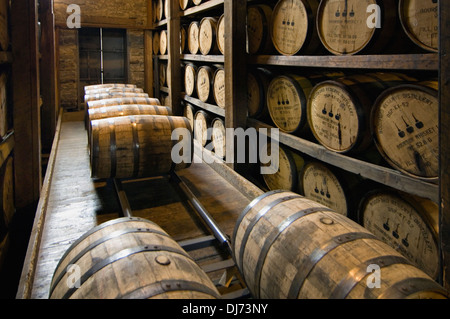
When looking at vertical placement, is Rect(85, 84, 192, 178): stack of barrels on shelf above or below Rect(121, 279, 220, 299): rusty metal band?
above

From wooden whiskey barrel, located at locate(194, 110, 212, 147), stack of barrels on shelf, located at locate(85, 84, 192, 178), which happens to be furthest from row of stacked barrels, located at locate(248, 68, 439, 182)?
wooden whiskey barrel, located at locate(194, 110, 212, 147)

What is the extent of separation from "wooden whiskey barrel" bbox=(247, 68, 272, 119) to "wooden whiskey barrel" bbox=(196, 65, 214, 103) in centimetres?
134

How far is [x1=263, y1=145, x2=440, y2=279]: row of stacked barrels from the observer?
2.26m

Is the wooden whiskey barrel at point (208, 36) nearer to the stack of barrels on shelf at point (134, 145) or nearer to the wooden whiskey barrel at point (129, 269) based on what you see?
the stack of barrels on shelf at point (134, 145)

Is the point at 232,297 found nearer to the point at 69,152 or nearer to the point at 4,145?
the point at 4,145

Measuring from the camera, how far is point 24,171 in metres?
4.07

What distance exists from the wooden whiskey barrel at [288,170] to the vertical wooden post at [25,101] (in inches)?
113

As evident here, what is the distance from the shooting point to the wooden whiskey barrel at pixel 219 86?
5512mm

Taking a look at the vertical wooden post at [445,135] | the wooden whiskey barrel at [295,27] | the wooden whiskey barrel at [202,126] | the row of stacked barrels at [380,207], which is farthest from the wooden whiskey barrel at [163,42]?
the vertical wooden post at [445,135]

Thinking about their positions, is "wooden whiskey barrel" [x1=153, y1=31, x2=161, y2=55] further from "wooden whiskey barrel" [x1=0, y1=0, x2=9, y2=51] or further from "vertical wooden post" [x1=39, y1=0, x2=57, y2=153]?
"wooden whiskey barrel" [x1=0, y1=0, x2=9, y2=51]

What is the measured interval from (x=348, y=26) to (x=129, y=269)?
95.9 inches

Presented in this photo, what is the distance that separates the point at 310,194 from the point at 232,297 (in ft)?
5.04
